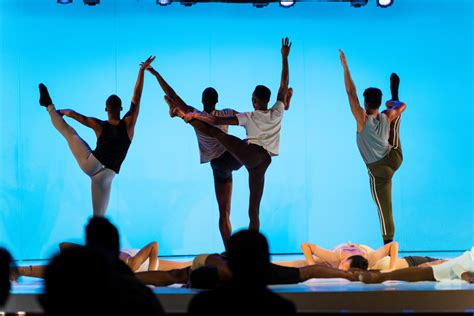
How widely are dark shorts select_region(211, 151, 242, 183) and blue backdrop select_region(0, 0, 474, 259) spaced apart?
213 centimetres

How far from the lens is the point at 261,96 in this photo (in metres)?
7.05

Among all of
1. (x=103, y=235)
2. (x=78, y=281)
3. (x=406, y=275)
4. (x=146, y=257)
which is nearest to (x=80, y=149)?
(x=146, y=257)

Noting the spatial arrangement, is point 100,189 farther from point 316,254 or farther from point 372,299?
point 372,299

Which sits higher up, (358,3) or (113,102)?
(358,3)

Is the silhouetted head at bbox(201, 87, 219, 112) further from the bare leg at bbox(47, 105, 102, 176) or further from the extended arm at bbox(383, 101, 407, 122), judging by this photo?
the extended arm at bbox(383, 101, 407, 122)

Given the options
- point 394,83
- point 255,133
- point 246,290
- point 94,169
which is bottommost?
point 246,290

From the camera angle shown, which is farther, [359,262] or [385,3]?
[385,3]

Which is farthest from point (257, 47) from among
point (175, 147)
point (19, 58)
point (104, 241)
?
point (104, 241)

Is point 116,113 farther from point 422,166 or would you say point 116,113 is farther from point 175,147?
point 422,166

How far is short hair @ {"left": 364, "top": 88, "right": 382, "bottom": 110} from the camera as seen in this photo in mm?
7129

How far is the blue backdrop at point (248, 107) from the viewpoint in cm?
933

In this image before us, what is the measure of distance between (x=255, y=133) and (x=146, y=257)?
4.97 feet

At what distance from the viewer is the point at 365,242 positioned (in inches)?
373

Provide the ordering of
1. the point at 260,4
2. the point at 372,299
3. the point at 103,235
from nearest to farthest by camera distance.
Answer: the point at 103,235, the point at 372,299, the point at 260,4
